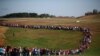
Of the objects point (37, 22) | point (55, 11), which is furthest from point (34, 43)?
point (55, 11)

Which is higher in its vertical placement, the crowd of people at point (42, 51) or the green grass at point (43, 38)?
the green grass at point (43, 38)

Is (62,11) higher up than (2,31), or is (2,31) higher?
(62,11)

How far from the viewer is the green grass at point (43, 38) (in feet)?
11.3

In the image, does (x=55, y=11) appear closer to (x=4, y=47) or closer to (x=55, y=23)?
(x=55, y=23)

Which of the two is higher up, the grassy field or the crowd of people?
the grassy field

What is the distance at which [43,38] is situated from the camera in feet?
11.4

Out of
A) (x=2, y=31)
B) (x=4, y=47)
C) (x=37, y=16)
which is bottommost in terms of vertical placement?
(x=4, y=47)

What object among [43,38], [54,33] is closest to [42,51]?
[43,38]

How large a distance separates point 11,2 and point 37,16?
0.46 metres

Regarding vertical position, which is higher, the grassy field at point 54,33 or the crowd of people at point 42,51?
the grassy field at point 54,33

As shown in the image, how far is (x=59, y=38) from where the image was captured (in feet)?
11.4

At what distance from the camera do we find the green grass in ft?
11.3

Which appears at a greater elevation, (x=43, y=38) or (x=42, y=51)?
(x=43, y=38)

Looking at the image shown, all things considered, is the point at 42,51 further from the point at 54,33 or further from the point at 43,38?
the point at 54,33
